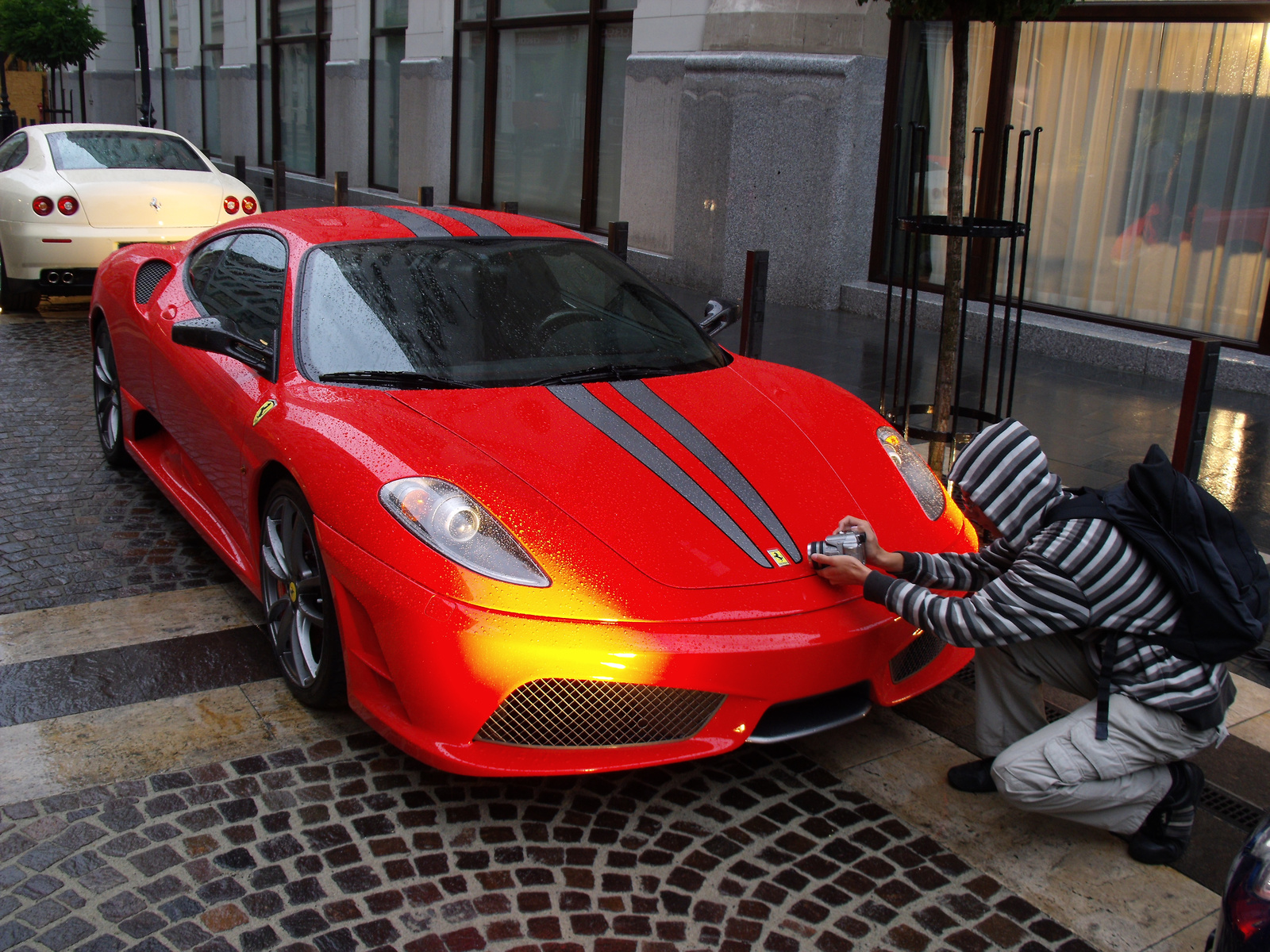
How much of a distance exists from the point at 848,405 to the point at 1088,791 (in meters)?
1.61

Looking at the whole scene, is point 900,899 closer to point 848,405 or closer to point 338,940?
point 338,940

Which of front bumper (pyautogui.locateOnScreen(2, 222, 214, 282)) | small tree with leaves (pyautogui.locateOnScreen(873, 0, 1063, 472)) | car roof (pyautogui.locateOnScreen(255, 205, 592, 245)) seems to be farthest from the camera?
front bumper (pyautogui.locateOnScreen(2, 222, 214, 282))

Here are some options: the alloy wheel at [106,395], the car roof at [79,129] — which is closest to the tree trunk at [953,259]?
the alloy wheel at [106,395]

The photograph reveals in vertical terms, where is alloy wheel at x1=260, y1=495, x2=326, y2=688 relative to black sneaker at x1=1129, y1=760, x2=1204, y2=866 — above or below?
above

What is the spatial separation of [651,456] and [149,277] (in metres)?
3.07

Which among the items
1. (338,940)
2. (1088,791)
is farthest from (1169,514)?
(338,940)

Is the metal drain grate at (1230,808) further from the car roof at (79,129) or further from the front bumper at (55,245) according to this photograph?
the car roof at (79,129)

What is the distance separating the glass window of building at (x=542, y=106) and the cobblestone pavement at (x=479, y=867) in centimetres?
1150

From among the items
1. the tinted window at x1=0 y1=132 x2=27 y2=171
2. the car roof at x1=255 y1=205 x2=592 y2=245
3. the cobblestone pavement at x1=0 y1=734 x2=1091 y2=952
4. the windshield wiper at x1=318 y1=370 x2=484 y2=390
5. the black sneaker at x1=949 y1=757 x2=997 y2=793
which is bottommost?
the cobblestone pavement at x1=0 y1=734 x2=1091 y2=952

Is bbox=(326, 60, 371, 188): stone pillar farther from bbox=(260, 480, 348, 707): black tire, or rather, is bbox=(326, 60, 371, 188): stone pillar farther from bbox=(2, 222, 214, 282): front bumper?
bbox=(260, 480, 348, 707): black tire

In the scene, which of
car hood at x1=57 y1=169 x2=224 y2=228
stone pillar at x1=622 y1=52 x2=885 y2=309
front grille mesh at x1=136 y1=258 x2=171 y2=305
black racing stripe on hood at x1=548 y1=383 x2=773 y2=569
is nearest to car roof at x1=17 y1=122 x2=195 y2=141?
car hood at x1=57 y1=169 x2=224 y2=228

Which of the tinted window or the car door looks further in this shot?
the tinted window

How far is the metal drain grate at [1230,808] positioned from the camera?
330cm

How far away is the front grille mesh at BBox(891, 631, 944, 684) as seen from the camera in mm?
3330
